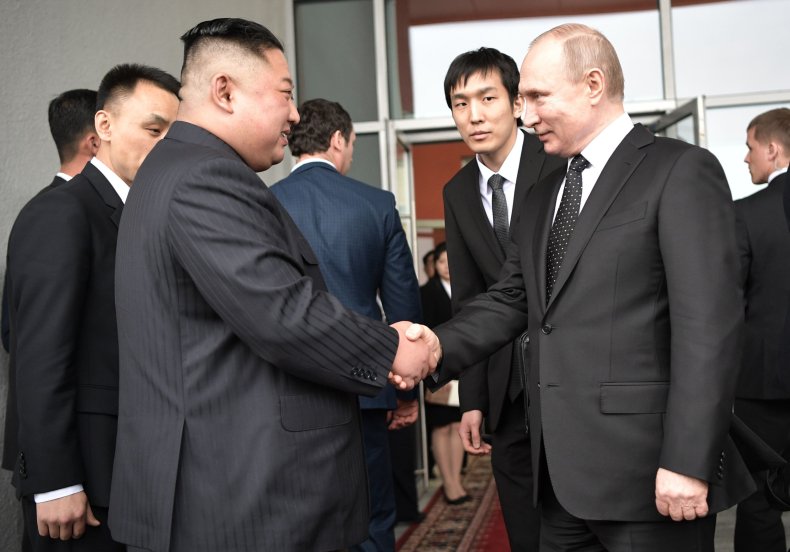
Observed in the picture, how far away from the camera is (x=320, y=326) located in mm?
1607

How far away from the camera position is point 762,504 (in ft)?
11.2

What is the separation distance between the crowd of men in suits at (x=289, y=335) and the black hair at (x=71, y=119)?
0.44 meters

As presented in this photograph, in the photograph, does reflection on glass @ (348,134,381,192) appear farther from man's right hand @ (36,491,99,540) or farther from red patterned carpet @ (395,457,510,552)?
man's right hand @ (36,491,99,540)

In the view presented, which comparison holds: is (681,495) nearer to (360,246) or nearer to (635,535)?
(635,535)

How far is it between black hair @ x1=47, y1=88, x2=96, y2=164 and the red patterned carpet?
2641 mm

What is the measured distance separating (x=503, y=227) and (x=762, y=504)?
1.75 m

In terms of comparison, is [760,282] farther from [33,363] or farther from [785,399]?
[33,363]

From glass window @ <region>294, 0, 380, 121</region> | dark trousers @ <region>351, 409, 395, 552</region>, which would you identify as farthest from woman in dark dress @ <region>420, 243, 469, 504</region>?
dark trousers @ <region>351, 409, 395, 552</region>

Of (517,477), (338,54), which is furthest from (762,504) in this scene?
(338,54)

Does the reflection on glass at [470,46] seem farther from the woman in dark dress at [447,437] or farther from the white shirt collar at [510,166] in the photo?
the white shirt collar at [510,166]

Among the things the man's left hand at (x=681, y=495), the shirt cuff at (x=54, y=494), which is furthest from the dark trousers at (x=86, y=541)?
the man's left hand at (x=681, y=495)

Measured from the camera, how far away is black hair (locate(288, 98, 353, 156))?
Result: 3.27m

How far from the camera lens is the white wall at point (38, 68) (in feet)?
9.78

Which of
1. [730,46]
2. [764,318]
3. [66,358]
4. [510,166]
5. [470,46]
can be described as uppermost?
[470,46]
